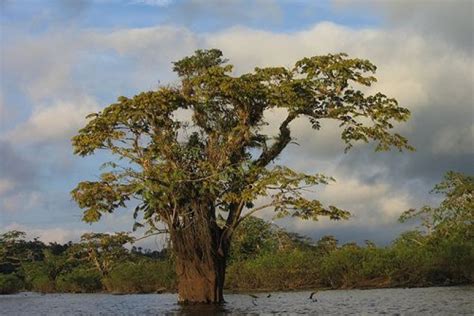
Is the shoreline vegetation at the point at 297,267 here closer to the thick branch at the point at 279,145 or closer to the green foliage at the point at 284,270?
the green foliage at the point at 284,270

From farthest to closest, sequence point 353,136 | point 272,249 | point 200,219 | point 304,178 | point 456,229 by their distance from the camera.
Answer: point 272,249, point 456,229, point 353,136, point 200,219, point 304,178

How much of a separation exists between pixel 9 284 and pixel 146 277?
2460 centimetres

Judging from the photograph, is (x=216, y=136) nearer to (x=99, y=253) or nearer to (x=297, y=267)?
(x=297, y=267)

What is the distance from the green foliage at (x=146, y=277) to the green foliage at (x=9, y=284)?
66.5 ft

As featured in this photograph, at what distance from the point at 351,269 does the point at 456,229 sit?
8629mm

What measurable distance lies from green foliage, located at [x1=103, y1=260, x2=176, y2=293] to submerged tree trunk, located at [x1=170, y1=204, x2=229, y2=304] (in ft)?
97.1

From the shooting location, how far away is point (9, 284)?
254 feet

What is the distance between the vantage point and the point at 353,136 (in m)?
33.0

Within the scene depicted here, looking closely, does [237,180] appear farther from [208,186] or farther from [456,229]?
[456,229]

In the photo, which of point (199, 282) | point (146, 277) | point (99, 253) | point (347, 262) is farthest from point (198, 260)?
point (99, 253)

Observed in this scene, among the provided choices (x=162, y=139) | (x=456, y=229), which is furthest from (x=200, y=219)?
(x=456, y=229)

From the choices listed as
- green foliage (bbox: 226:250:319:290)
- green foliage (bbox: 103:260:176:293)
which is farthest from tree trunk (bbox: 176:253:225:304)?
green foliage (bbox: 103:260:176:293)

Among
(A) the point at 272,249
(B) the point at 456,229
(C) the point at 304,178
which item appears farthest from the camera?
(A) the point at 272,249

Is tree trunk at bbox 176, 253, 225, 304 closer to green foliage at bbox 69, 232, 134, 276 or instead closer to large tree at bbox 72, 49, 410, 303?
large tree at bbox 72, 49, 410, 303
